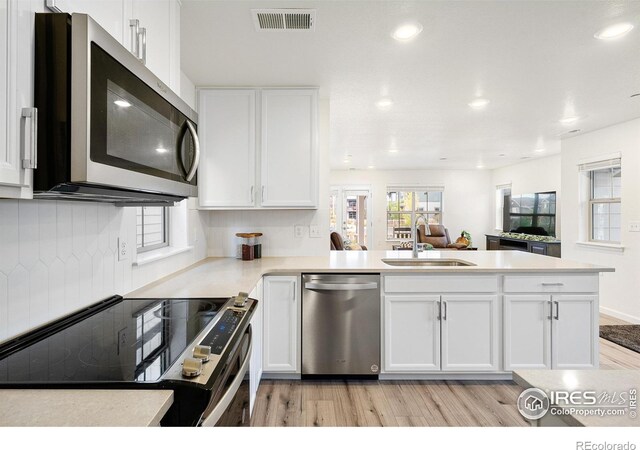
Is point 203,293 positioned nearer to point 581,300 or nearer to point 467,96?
point 581,300

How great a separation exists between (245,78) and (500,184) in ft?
25.6

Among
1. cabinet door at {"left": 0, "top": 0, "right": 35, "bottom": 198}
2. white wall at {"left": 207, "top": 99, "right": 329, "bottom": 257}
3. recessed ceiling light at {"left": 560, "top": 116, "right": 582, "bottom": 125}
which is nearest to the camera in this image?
cabinet door at {"left": 0, "top": 0, "right": 35, "bottom": 198}

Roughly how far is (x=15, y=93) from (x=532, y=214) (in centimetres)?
826

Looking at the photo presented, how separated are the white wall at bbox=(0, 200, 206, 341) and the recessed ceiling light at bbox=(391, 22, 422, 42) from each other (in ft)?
6.01

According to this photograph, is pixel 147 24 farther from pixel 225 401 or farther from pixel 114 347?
pixel 225 401

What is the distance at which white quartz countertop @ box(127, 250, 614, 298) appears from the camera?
1.91m

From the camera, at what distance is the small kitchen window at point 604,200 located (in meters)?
4.50

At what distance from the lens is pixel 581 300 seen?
2.59 meters

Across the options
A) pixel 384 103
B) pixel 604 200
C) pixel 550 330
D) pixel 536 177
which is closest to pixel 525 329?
pixel 550 330

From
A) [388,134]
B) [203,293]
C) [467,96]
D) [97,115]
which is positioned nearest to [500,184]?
[388,134]

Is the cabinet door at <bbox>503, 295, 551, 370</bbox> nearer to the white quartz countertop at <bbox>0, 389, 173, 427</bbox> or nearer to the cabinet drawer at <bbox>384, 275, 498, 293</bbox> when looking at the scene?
the cabinet drawer at <bbox>384, 275, 498, 293</bbox>

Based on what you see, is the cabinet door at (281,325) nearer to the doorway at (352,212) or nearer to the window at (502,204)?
the doorway at (352,212)

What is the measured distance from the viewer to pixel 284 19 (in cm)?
199

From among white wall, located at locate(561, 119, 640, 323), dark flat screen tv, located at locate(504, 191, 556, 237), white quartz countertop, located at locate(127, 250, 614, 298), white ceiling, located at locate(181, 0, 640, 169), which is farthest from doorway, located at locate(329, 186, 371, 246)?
white quartz countertop, located at locate(127, 250, 614, 298)
